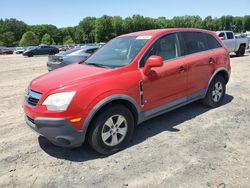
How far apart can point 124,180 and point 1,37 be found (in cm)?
11925

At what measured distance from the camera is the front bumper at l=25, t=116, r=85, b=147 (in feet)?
11.6

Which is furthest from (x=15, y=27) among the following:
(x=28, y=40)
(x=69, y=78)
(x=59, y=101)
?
(x=59, y=101)

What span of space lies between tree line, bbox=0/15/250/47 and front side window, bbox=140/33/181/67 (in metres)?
113

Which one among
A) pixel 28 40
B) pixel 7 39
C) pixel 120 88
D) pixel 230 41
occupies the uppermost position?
pixel 7 39

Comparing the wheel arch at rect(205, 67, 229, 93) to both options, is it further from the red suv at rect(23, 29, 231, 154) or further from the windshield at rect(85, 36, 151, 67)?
the windshield at rect(85, 36, 151, 67)

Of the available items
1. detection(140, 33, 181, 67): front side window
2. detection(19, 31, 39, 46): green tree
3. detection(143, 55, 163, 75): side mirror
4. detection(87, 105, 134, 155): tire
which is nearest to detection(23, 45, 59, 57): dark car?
detection(140, 33, 181, 67): front side window

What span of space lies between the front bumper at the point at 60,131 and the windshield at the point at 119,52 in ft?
4.31

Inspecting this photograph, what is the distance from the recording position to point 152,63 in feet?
13.5

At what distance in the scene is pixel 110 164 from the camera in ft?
12.3

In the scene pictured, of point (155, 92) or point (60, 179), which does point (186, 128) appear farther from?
point (60, 179)

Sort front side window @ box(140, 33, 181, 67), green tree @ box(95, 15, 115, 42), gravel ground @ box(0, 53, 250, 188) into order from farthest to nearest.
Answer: green tree @ box(95, 15, 115, 42) → front side window @ box(140, 33, 181, 67) → gravel ground @ box(0, 53, 250, 188)

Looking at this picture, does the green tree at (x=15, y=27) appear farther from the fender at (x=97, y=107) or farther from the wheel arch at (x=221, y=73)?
the fender at (x=97, y=107)

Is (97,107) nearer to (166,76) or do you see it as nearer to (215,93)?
(166,76)

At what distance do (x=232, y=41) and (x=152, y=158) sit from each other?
1576 cm
